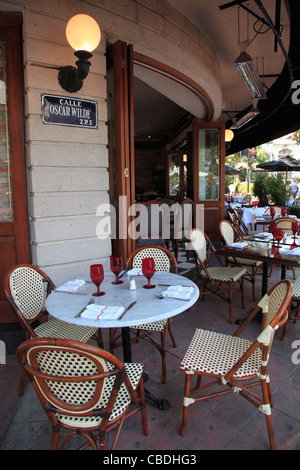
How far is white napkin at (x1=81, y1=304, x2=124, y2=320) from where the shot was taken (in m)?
1.58

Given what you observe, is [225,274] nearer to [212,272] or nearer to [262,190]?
[212,272]

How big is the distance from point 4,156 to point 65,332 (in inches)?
66.5

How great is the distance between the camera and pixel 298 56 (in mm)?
4078

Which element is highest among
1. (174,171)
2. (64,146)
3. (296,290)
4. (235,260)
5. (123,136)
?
(174,171)

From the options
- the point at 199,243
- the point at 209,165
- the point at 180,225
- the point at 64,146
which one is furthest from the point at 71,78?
the point at 209,165

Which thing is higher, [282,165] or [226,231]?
[282,165]

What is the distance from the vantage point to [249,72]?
14.6 feet

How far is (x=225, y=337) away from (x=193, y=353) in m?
0.30

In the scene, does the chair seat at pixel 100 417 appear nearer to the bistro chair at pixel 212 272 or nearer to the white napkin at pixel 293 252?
A: the bistro chair at pixel 212 272

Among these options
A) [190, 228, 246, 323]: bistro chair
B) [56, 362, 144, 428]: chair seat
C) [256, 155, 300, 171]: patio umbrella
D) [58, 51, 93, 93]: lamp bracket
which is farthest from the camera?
[256, 155, 300, 171]: patio umbrella

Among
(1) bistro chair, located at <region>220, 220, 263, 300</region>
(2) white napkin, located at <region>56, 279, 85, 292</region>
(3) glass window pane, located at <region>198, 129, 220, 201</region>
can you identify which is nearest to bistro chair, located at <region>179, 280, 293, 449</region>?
(2) white napkin, located at <region>56, 279, 85, 292</region>

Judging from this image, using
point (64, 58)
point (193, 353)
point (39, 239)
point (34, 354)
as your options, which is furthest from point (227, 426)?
point (64, 58)

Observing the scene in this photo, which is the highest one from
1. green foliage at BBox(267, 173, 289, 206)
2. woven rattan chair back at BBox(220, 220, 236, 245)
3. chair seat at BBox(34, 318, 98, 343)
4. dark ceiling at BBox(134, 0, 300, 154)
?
dark ceiling at BBox(134, 0, 300, 154)

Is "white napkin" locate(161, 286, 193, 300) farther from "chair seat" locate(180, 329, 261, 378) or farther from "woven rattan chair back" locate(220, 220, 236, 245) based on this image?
"woven rattan chair back" locate(220, 220, 236, 245)
